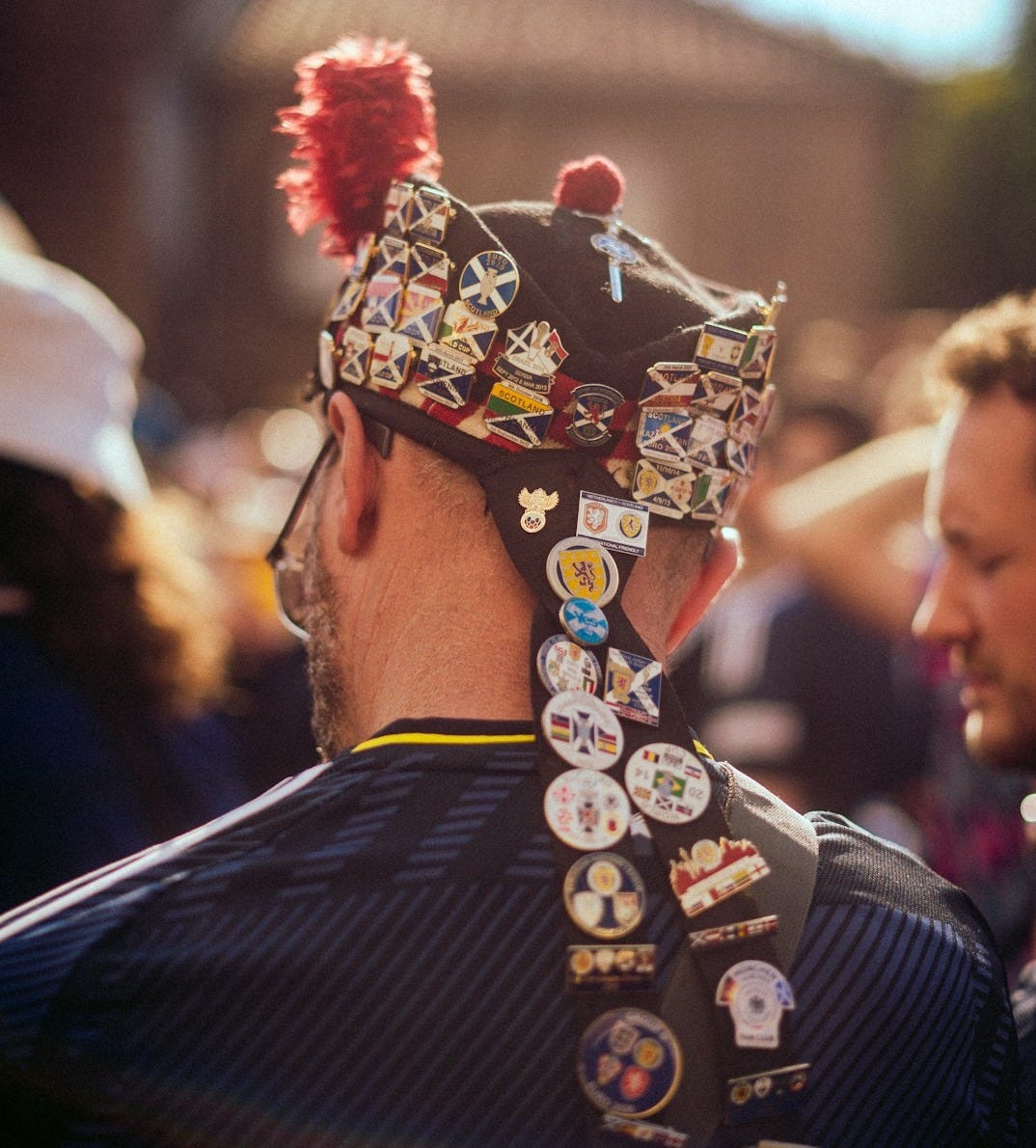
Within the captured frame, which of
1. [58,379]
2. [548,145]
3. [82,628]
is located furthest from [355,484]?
[548,145]

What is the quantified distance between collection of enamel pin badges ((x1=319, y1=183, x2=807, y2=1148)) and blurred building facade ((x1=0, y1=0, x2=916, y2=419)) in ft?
50.5

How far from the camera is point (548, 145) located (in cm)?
1745

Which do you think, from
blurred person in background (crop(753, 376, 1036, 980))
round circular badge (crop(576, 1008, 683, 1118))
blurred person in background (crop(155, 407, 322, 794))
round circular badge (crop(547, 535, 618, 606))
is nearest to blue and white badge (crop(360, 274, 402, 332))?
round circular badge (crop(547, 535, 618, 606))

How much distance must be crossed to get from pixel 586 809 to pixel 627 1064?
24 cm

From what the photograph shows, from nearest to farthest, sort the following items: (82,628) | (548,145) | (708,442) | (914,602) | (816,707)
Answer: (708,442) → (82,628) → (914,602) → (816,707) → (548,145)

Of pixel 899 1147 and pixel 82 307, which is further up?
pixel 82 307

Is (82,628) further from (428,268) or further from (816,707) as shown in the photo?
(816,707)

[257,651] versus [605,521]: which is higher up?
[605,521]

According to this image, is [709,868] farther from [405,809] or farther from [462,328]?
[462,328]

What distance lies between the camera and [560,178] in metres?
1.55

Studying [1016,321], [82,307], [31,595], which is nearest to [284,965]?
[31,595]

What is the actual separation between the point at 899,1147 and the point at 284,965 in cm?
69

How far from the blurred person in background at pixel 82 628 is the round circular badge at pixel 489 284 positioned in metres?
1.21

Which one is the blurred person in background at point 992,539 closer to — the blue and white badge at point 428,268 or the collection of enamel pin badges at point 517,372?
the collection of enamel pin badges at point 517,372
